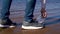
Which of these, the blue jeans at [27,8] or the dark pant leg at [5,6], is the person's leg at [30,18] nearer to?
the blue jeans at [27,8]

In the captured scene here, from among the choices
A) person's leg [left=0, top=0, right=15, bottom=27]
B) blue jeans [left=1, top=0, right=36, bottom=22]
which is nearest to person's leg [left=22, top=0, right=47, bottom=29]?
blue jeans [left=1, top=0, right=36, bottom=22]

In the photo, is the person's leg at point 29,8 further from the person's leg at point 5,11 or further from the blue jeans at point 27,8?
the person's leg at point 5,11

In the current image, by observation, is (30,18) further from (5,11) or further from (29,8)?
(5,11)

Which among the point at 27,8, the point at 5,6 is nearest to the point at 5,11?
the point at 5,6

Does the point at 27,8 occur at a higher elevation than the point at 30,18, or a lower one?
higher

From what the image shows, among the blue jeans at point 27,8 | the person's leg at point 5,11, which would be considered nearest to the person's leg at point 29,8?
the blue jeans at point 27,8

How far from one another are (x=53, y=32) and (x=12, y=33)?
0.64 meters

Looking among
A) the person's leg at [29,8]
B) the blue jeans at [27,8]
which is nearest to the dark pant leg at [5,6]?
the blue jeans at [27,8]

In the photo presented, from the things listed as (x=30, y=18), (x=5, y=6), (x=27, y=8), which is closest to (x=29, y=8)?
(x=27, y=8)

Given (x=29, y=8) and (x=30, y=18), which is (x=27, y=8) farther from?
(x=30, y=18)

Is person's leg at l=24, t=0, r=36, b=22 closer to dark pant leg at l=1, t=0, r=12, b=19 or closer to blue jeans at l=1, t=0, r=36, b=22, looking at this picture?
blue jeans at l=1, t=0, r=36, b=22

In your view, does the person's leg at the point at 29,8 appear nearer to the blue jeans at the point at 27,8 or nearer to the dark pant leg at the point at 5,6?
the blue jeans at the point at 27,8

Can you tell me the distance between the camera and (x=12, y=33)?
3.37m

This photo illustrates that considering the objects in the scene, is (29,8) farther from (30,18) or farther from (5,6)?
(5,6)
